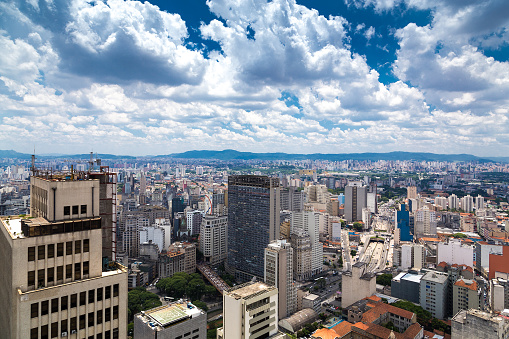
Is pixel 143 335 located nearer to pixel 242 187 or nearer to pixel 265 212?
pixel 265 212

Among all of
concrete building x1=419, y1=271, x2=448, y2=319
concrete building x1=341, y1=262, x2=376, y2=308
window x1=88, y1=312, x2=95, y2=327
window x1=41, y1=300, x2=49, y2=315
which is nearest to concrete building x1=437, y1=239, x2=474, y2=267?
concrete building x1=419, y1=271, x2=448, y2=319

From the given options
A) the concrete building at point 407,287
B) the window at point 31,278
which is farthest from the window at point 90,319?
the concrete building at point 407,287

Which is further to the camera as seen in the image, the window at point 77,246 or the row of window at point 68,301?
the window at point 77,246

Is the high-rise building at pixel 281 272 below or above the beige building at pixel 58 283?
below

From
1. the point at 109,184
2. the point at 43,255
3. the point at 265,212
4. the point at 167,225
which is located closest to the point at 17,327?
the point at 43,255

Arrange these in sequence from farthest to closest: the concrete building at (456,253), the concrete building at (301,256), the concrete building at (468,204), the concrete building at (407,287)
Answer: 1. the concrete building at (468,204)
2. the concrete building at (301,256)
3. the concrete building at (456,253)
4. the concrete building at (407,287)

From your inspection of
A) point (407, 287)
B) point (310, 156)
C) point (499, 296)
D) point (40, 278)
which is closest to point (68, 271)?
point (40, 278)

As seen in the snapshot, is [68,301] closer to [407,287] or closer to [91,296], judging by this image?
[91,296]

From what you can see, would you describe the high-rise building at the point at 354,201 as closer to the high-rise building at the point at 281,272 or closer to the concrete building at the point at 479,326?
the high-rise building at the point at 281,272
